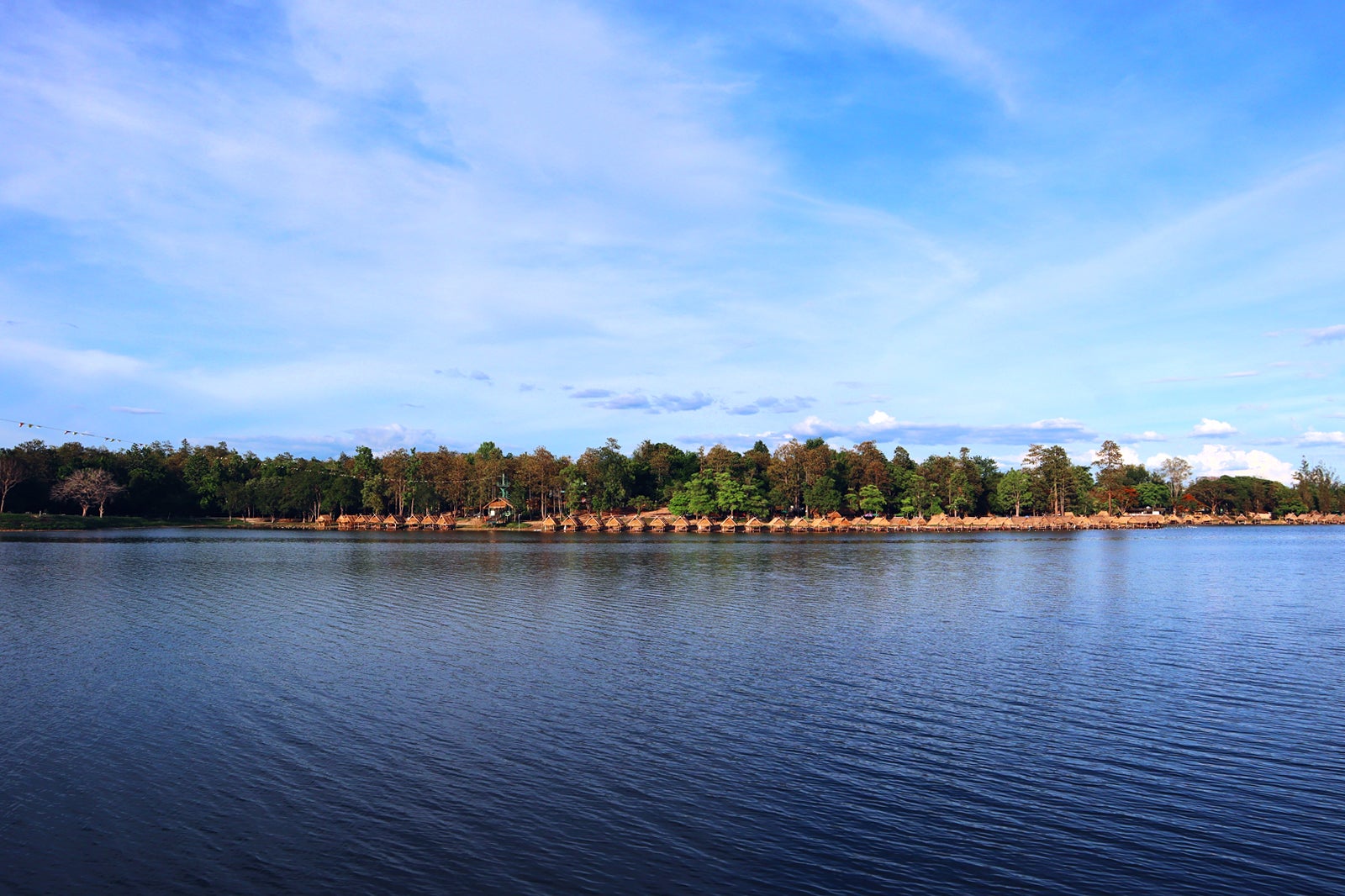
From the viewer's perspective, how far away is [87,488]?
380 ft

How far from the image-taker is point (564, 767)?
14.8m

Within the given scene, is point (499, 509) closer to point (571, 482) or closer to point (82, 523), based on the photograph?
point (571, 482)

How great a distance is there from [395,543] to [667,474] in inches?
2545

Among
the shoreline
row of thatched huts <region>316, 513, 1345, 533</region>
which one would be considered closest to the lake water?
the shoreline

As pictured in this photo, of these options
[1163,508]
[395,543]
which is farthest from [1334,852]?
[1163,508]

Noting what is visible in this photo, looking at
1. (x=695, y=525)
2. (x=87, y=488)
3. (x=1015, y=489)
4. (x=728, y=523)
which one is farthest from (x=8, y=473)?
(x=1015, y=489)

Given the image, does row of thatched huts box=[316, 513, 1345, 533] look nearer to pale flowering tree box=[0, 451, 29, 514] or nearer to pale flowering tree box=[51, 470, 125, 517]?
pale flowering tree box=[51, 470, 125, 517]

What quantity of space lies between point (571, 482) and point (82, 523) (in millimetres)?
68134

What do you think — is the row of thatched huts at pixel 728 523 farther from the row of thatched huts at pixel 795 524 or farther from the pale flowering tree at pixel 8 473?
the pale flowering tree at pixel 8 473

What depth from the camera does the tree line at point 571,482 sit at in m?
129

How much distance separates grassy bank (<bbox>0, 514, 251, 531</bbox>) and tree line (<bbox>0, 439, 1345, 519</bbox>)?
3.25m

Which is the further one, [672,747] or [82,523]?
[82,523]

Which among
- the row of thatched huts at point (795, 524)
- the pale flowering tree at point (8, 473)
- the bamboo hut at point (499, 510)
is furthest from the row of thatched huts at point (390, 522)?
the pale flowering tree at point (8, 473)

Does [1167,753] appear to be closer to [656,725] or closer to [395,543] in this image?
[656,725]
